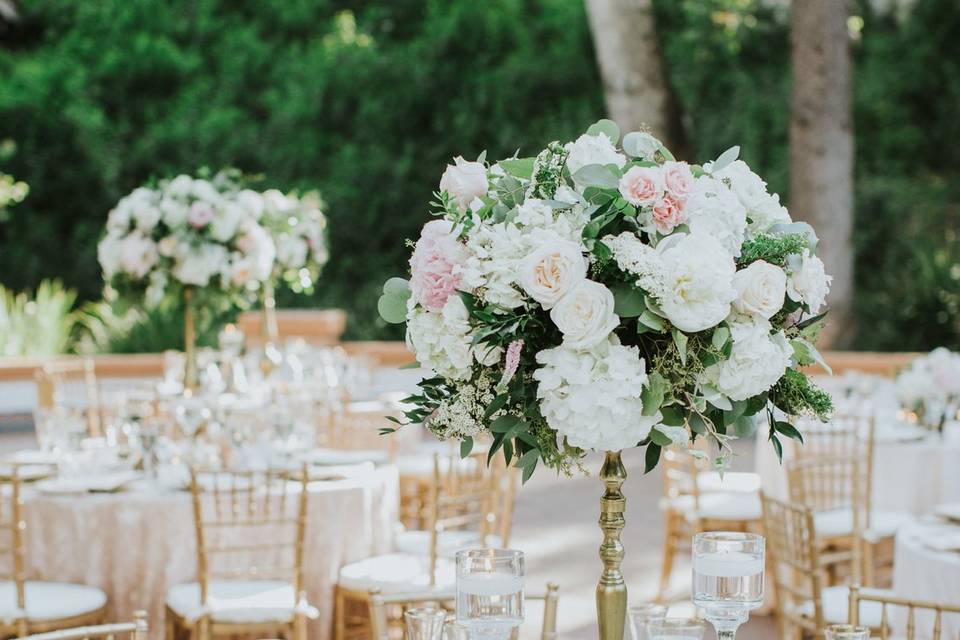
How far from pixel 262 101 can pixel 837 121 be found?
812 centimetres

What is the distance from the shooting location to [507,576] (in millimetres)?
2080

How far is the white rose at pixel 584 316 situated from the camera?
189cm

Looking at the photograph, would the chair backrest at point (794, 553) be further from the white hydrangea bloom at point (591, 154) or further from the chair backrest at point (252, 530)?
the white hydrangea bloom at point (591, 154)

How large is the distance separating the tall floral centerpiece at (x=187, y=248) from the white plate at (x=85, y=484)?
49.5 inches

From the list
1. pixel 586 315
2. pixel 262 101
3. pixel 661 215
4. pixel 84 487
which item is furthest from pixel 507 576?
pixel 262 101

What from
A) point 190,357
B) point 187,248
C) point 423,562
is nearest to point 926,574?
point 423,562

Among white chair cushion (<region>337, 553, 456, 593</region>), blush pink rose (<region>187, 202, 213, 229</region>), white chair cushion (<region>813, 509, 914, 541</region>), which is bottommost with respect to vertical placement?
white chair cushion (<region>337, 553, 456, 593</region>)

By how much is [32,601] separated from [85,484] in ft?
1.50

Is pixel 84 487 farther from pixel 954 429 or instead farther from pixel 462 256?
pixel 954 429

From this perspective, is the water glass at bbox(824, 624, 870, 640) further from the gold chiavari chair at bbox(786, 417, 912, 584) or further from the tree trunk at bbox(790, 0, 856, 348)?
the tree trunk at bbox(790, 0, 856, 348)

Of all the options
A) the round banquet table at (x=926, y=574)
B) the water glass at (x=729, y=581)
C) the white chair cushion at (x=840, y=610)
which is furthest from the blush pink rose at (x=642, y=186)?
the white chair cushion at (x=840, y=610)

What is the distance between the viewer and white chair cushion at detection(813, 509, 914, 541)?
18.1 ft

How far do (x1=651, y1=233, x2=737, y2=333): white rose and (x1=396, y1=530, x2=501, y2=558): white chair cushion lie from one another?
3222 millimetres

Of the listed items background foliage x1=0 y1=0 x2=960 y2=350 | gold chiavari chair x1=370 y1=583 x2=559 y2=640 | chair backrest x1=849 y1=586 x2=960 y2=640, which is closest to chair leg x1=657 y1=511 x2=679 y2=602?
chair backrest x1=849 y1=586 x2=960 y2=640
